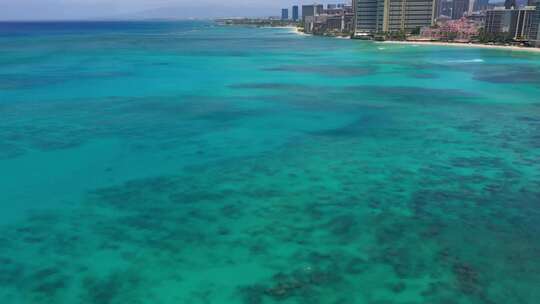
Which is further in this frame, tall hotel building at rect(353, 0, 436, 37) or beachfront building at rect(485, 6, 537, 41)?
tall hotel building at rect(353, 0, 436, 37)

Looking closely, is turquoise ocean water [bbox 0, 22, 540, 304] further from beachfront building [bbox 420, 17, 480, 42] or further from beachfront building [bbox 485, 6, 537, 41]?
beachfront building [bbox 420, 17, 480, 42]

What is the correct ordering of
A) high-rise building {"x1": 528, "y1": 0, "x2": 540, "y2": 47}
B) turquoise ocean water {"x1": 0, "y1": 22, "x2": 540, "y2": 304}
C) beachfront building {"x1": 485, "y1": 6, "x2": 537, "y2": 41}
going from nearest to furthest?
turquoise ocean water {"x1": 0, "y1": 22, "x2": 540, "y2": 304}, high-rise building {"x1": 528, "y1": 0, "x2": 540, "y2": 47}, beachfront building {"x1": 485, "y1": 6, "x2": 537, "y2": 41}

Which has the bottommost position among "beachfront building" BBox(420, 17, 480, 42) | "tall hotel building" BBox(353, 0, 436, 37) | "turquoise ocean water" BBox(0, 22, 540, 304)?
"turquoise ocean water" BBox(0, 22, 540, 304)

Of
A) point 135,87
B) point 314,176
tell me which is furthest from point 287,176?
point 135,87

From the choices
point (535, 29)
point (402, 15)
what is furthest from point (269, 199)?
point (402, 15)

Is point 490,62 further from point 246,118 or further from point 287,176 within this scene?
point 287,176

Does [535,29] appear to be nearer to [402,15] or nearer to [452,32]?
[452,32]

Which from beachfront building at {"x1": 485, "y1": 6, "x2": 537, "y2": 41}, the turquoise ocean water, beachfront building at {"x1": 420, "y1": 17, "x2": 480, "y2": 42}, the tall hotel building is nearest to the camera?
the turquoise ocean water

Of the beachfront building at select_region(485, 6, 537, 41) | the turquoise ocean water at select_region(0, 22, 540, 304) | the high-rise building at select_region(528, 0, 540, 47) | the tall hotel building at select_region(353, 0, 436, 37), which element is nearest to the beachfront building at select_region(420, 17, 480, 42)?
the beachfront building at select_region(485, 6, 537, 41)
